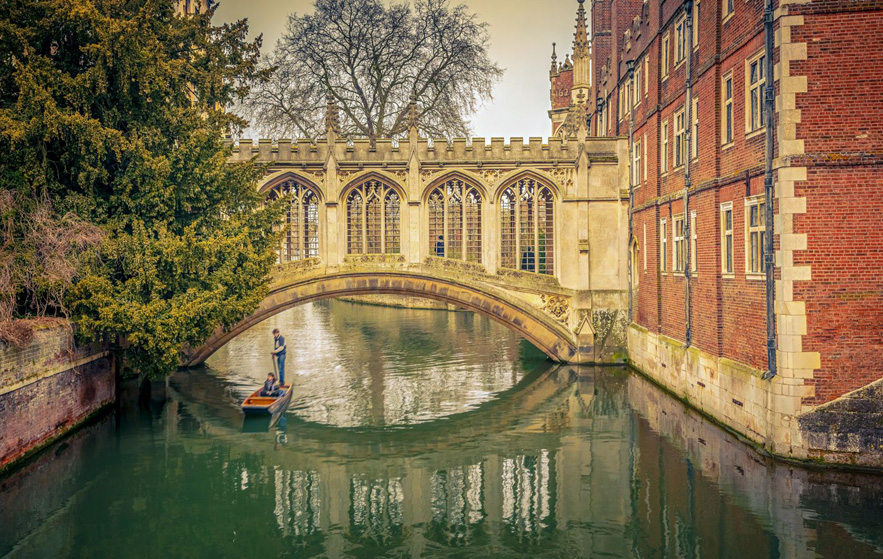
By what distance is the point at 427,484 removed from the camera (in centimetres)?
1167

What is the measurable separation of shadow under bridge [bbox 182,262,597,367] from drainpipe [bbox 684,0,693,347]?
566 cm

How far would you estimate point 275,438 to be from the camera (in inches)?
578

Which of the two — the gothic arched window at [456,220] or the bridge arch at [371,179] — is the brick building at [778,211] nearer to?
the gothic arched window at [456,220]

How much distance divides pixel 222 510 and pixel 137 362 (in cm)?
541

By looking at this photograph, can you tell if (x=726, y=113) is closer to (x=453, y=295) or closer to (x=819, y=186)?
(x=819, y=186)

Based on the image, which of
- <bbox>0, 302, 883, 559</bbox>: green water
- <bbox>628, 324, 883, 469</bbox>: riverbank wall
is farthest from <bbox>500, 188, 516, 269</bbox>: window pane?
<bbox>628, 324, 883, 469</bbox>: riverbank wall

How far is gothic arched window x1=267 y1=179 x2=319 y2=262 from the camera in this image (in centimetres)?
2109

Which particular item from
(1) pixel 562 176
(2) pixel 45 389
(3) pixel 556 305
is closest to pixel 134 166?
(2) pixel 45 389

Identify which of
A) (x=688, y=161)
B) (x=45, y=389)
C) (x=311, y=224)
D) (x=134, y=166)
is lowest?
(x=45, y=389)

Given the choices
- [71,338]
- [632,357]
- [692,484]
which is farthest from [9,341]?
[632,357]

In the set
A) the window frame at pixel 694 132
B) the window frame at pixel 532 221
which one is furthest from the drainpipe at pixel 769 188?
the window frame at pixel 532 221

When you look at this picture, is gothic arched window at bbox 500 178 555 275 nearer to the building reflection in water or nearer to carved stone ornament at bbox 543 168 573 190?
carved stone ornament at bbox 543 168 573 190

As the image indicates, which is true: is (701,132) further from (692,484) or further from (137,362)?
(137,362)

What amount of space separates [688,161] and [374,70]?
51.5ft
